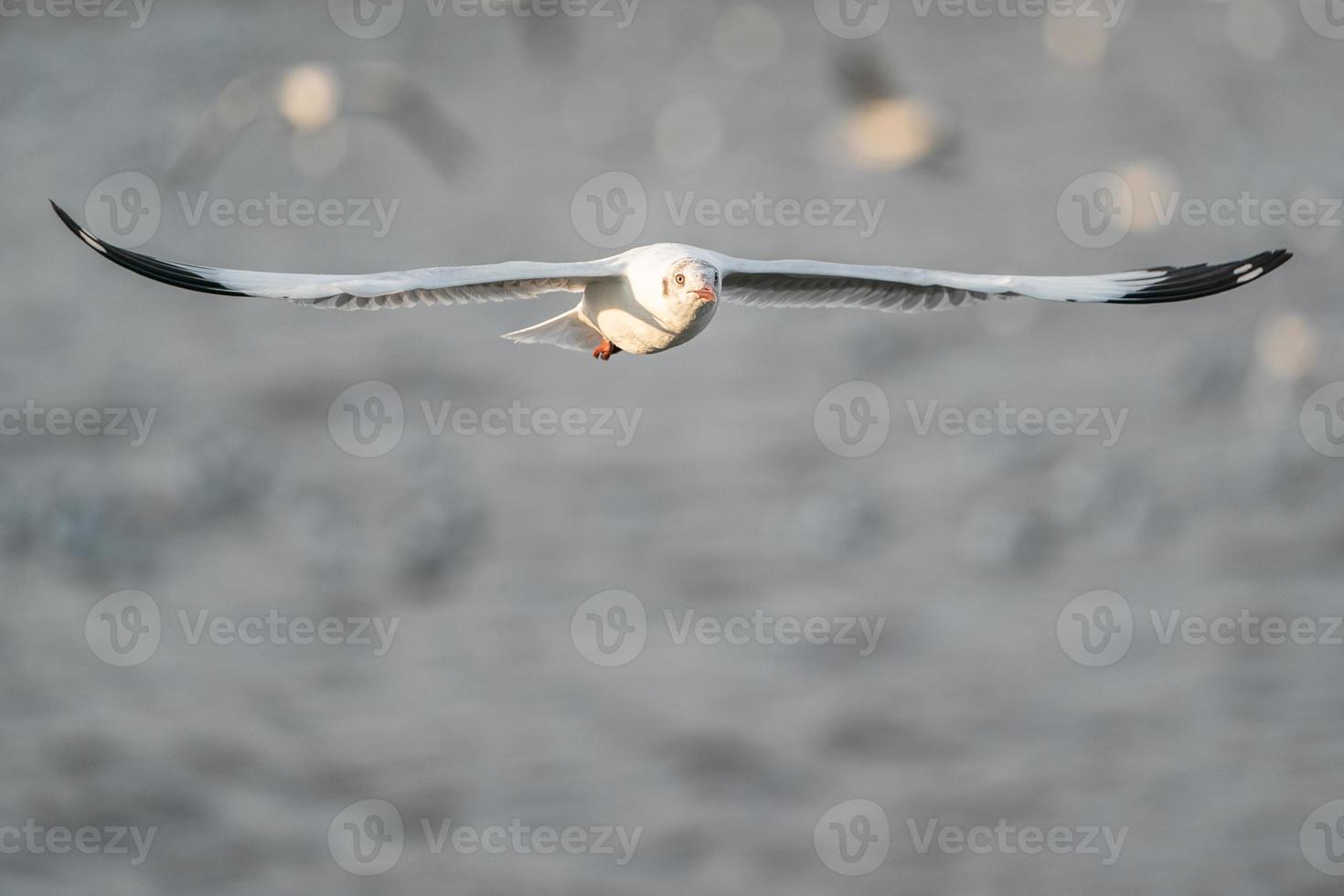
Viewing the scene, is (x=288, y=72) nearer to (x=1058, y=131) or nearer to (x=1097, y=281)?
(x=1058, y=131)

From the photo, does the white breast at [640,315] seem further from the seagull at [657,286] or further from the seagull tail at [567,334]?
the seagull tail at [567,334]

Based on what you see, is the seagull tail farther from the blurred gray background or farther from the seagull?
the blurred gray background

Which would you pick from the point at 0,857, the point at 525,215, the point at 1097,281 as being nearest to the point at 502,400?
the point at 525,215

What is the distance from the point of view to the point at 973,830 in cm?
2006

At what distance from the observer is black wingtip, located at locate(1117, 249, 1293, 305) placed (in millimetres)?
5770

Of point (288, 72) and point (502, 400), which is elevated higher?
point (288, 72)

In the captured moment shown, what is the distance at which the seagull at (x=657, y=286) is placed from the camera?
16.3ft

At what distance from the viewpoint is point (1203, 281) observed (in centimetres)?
592

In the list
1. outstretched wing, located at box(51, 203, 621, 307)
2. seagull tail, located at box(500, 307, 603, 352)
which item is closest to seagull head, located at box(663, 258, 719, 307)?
outstretched wing, located at box(51, 203, 621, 307)

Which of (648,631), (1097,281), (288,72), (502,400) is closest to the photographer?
(1097,281)

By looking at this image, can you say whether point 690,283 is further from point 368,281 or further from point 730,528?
point 730,528

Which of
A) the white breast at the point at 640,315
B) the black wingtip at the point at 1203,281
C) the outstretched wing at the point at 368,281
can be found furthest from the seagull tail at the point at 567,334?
the black wingtip at the point at 1203,281

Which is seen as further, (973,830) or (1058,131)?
(973,830)

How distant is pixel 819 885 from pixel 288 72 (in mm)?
13082
